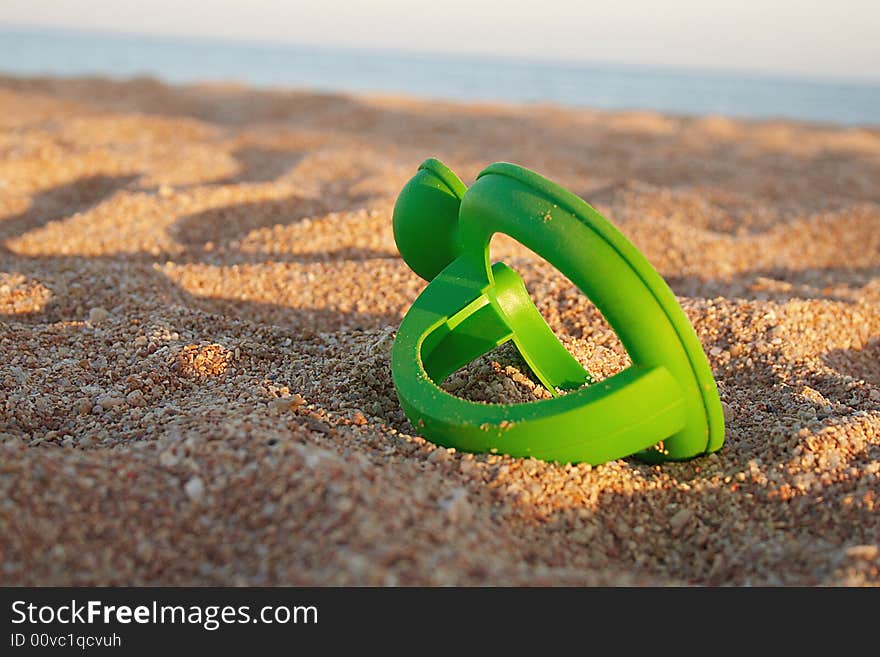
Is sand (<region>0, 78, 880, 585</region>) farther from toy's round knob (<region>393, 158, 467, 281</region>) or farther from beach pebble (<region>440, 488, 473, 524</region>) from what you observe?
toy's round knob (<region>393, 158, 467, 281</region>)

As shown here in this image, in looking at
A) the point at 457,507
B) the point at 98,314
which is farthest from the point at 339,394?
the point at 98,314

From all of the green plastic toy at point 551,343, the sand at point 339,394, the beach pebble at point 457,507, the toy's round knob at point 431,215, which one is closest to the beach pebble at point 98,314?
the sand at point 339,394

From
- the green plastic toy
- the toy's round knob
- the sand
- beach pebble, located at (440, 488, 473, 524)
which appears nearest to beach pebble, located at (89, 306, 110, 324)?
the sand

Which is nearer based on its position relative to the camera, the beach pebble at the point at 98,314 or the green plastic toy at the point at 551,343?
the green plastic toy at the point at 551,343

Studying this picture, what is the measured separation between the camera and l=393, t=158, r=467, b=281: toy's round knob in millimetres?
2092

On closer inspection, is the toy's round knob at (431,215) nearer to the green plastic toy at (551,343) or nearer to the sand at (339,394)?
the green plastic toy at (551,343)

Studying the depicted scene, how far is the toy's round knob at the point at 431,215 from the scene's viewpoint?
2.09m

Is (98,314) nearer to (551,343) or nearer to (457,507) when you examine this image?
(551,343)

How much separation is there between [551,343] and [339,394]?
22.3 inches

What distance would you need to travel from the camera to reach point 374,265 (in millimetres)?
3205

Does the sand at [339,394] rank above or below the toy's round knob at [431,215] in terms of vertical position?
below
